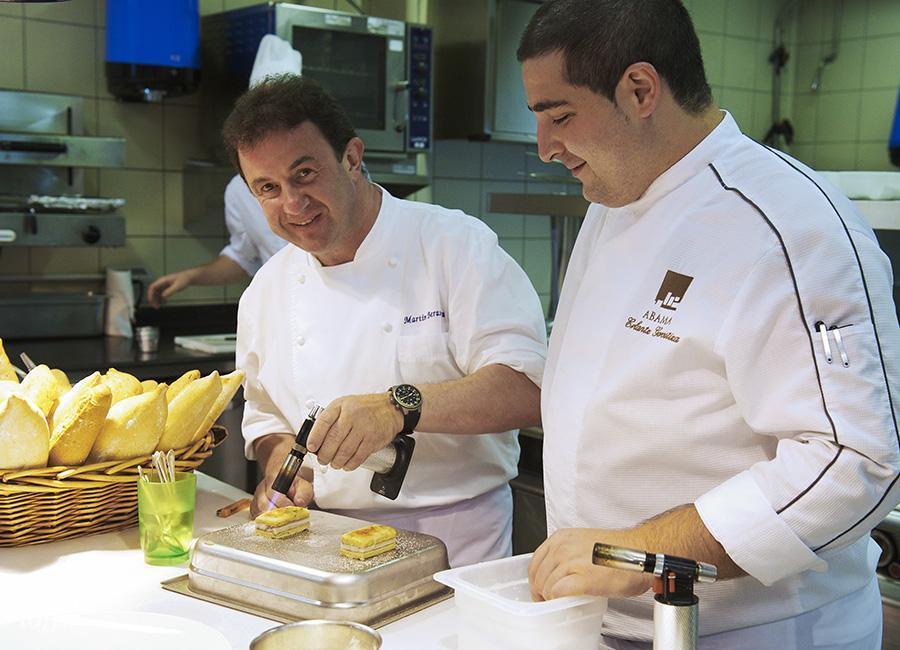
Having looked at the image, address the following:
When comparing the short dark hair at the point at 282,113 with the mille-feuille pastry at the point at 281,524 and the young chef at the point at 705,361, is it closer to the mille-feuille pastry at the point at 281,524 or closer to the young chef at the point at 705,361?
the young chef at the point at 705,361

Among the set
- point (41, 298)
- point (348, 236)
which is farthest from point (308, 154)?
point (41, 298)

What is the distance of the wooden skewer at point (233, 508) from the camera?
71.2 inches

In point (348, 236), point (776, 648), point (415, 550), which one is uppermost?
point (348, 236)

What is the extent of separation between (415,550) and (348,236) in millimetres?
741

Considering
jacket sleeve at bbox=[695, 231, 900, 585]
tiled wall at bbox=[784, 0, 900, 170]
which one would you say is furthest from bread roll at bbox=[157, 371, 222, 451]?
tiled wall at bbox=[784, 0, 900, 170]

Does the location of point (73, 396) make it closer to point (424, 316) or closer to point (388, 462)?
point (388, 462)

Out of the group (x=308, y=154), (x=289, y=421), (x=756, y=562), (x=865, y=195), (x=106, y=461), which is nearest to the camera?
(x=756, y=562)

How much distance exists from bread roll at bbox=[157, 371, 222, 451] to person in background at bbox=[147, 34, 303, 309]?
6.25 feet

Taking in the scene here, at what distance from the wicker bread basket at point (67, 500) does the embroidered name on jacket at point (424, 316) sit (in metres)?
0.46

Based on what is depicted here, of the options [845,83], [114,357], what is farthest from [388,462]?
[845,83]

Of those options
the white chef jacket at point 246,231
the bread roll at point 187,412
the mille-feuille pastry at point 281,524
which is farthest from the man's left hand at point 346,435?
the white chef jacket at point 246,231

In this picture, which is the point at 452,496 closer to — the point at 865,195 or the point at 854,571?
the point at 854,571

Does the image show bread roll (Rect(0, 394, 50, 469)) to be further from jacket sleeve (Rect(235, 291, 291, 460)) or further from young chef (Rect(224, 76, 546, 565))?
jacket sleeve (Rect(235, 291, 291, 460))

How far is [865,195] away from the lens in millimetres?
2287
